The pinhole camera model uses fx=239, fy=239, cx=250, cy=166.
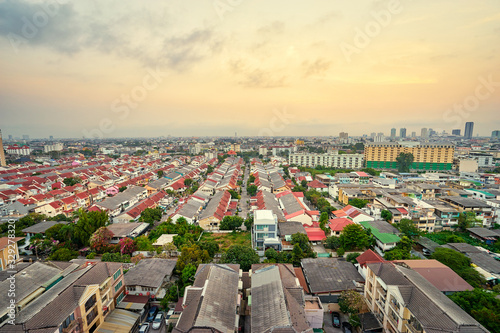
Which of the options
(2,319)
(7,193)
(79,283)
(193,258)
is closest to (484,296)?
(193,258)

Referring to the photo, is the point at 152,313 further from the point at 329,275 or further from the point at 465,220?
the point at 465,220

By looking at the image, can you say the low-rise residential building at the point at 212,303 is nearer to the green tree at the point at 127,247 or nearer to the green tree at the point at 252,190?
the green tree at the point at 127,247

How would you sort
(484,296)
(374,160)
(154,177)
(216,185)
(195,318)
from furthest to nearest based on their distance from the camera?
(374,160)
(154,177)
(216,185)
(484,296)
(195,318)

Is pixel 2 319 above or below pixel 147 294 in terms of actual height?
above

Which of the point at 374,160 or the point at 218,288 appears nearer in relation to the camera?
the point at 218,288

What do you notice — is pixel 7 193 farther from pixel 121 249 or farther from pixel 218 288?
pixel 218 288

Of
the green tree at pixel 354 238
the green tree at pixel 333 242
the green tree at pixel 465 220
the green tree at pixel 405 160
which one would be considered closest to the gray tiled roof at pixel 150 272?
the green tree at pixel 333 242
